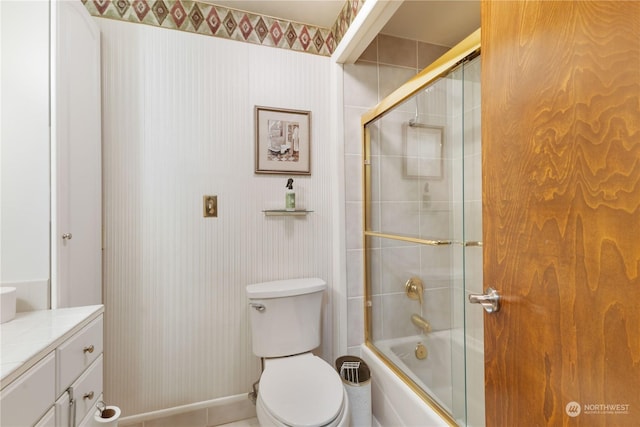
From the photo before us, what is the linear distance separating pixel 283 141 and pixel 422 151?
81 centimetres

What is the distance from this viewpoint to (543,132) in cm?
60

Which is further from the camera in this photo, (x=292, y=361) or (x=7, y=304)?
(x=292, y=361)

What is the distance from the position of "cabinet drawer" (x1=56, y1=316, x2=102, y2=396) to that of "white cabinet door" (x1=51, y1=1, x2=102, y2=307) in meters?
0.21

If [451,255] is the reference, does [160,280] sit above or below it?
below

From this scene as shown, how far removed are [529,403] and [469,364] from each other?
2.75 feet

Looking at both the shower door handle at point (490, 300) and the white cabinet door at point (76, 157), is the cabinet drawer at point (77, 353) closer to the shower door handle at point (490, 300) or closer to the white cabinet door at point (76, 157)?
the white cabinet door at point (76, 157)

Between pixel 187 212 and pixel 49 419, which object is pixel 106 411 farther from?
pixel 187 212

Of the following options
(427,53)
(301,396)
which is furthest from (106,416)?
(427,53)

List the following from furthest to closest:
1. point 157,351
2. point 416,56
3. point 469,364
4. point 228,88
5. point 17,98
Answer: point 416,56
point 228,88
point 157,351
point 469,364
point 17,98

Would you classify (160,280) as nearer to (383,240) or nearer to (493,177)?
(383,240)

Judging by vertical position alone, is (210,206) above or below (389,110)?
below

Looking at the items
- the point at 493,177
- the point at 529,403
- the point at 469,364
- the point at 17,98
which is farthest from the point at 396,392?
the point at 17,98

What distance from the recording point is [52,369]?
776mm

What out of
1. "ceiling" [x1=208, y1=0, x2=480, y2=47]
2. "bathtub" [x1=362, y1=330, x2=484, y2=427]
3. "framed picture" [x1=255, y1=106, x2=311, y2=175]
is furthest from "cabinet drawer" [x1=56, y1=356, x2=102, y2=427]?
"ceiling" [x1=208, y1=0, x2=480, y2=47]
